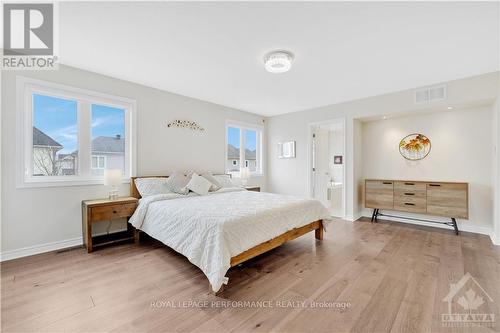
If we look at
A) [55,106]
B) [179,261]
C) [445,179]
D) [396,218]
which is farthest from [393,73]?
[55,106]

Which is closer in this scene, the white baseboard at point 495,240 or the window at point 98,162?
the white baseboard at point 495,240

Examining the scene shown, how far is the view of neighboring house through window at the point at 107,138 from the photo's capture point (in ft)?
10.7

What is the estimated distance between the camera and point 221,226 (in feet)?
6.40

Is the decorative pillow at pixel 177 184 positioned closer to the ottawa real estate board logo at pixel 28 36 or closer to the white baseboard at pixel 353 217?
the ottawa real estate board logo at pixel 28 36

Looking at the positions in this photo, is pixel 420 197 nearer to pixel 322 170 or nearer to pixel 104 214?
pixel 322 170

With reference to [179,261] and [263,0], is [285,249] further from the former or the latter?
[263,0]

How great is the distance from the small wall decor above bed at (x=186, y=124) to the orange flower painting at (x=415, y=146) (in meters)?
4.16

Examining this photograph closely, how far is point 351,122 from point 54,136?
5.10 m

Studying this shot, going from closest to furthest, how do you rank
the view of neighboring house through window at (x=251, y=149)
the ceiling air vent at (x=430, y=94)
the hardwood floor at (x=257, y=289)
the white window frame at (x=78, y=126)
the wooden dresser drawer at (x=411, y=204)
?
the hardwood floor at (x=257, y=289) < the white window frame at (x=78, y=126) < the ceiling air vent at (x=430, y=94) < the wooden dresser drawer at (x=411, y=204) < the view of neighboring house through window at (x=251, y=149)

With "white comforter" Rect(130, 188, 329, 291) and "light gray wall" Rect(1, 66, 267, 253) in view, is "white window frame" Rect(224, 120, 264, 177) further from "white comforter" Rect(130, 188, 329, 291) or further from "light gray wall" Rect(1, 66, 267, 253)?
"white comforter" Rect(130, 188, 329, 291)

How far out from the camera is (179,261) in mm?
2588

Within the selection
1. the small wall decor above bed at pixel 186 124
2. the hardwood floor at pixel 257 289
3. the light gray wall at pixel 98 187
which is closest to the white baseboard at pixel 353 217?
the hardwood floor at pixel 257 289

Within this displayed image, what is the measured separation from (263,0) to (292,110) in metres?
3.64

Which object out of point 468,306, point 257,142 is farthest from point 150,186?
point 468,306
